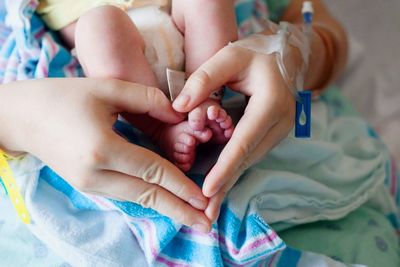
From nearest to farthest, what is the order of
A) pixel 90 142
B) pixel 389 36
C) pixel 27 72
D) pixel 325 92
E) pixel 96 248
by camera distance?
pixel 90 142 → pixel 96 248 → pixel 27 72 → pixel 325 92 → pixel 389 36

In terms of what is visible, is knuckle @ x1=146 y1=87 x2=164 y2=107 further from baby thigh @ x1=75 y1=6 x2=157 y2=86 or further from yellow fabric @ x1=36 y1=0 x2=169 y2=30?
yellow fabric @ x1=36 y1=0 x2=169 y2=30

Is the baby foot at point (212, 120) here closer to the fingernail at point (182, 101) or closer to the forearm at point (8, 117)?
the fingernail at point (182, 101)

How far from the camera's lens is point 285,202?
75 centimetres

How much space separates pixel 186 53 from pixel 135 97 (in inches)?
5.4

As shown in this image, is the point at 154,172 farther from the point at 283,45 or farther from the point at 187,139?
the point at 283,45

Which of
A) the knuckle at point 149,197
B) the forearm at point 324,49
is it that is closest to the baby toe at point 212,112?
the knuckle at point 149,197

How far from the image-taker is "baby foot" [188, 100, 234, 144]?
590 millimetres

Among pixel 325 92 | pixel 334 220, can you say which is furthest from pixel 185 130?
pixel 325 92

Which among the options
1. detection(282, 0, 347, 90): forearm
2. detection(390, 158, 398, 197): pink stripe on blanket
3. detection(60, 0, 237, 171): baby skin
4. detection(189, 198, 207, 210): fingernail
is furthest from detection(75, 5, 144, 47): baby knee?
detection(390, 158, 398, 197): pink stripe on blanket

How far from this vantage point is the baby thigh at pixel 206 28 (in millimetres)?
681

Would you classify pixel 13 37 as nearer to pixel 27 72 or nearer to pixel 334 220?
pixel 27 72

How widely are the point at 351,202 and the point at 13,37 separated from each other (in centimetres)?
57

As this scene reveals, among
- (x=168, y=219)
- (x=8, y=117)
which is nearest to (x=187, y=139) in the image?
(x=168, y=219)

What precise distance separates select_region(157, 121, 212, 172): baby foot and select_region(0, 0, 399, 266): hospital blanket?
2.2 inches
